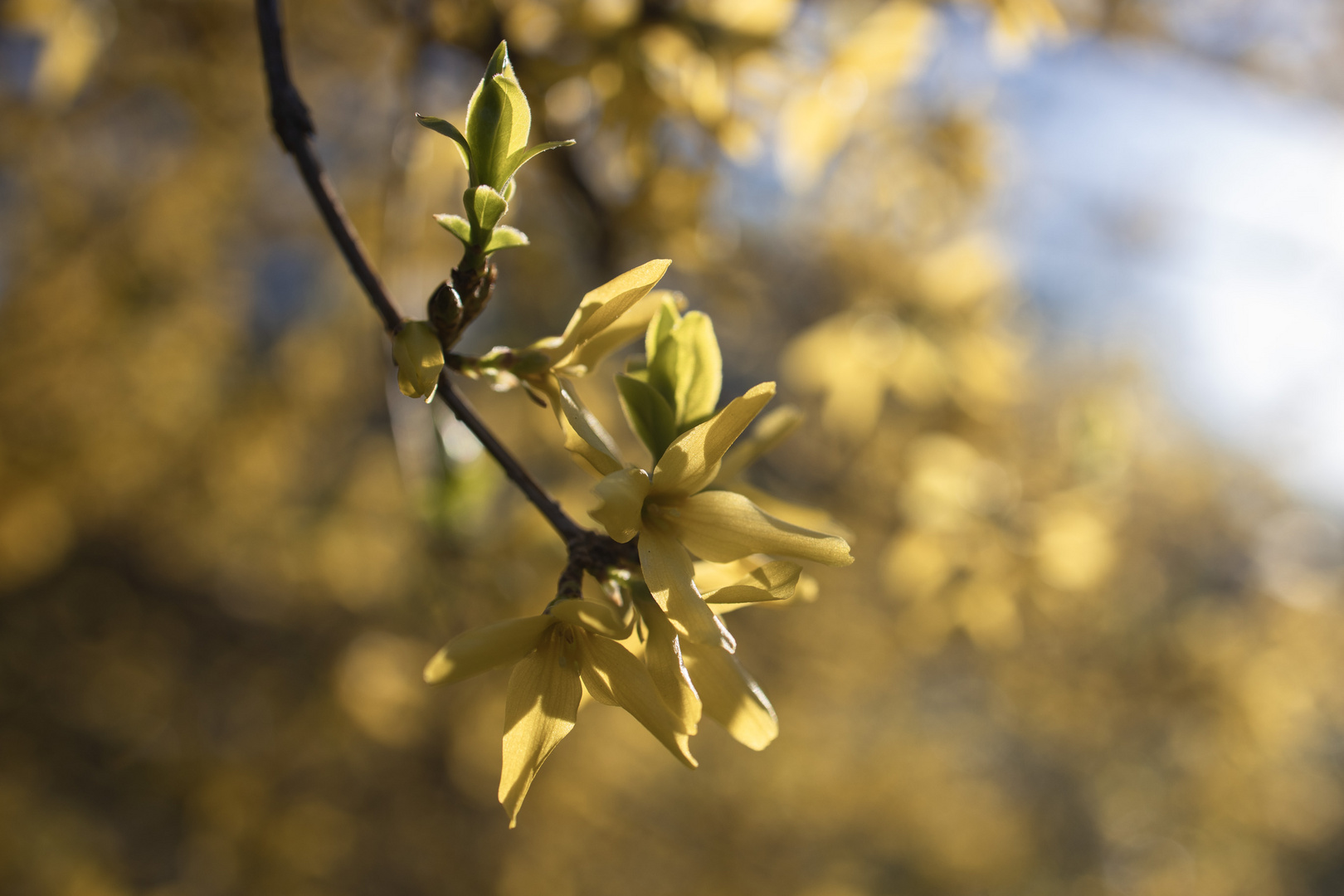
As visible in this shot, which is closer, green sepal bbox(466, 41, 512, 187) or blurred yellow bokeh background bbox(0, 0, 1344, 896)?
green sepal bbox(466, 41, 512, 187)

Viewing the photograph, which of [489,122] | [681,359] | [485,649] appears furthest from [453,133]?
[485,649]

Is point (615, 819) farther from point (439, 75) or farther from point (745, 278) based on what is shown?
point (439, 75)

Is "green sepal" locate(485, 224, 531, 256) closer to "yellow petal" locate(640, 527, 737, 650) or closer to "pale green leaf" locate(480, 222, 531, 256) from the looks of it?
"pale green leaf" locate(480, 222, 531, 256)

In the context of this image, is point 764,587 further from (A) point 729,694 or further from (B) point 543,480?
(B) point 543,480

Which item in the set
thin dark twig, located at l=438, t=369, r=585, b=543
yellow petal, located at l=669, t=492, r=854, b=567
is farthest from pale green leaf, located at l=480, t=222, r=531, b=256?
yellow petal, located at l=669, t=492, r=854, b=567

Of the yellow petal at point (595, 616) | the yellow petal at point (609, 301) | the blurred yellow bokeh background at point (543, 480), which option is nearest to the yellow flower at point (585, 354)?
the yellow petal at point (609, 301)

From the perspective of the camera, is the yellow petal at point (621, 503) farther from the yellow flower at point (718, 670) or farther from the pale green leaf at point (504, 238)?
the pale green leaf at point (504, 238)

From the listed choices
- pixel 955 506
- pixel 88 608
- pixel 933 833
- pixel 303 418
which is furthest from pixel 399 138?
pixel 933 833
